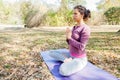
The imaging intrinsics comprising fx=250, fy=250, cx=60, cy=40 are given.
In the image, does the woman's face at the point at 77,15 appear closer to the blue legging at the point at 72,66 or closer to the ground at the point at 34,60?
the blue legging at the point at 72,66

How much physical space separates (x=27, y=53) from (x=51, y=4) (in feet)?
38.8

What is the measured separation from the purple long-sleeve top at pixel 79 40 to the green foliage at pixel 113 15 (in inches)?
444

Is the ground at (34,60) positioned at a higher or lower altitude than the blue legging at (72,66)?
lower

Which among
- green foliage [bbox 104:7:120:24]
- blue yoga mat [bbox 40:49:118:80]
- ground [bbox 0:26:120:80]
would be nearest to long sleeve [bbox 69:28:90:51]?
blue yoga mat [bbox 40:49:118:80]

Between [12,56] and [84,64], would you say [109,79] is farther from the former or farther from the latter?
[12,56]

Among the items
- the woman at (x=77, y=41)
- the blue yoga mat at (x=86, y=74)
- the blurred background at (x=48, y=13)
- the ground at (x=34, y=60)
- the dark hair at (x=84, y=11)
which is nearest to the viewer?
the blue yoga mat at (x=86, y=74)

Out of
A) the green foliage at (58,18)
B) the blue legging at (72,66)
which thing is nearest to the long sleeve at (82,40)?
the blue legging at (72,66)

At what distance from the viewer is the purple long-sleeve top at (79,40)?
3.87 m

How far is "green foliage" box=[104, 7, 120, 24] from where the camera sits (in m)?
14.9

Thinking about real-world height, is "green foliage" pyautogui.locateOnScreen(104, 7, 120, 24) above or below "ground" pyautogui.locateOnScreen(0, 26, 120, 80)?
above

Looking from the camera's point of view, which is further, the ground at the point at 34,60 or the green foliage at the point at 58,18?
the green foliage at the point at 58,18

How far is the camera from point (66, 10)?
1698 centimetres

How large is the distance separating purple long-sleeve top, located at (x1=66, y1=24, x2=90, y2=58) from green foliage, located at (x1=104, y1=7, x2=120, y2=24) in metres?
11.3

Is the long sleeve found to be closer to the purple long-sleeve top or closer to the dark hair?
the purple long-sleeve top
